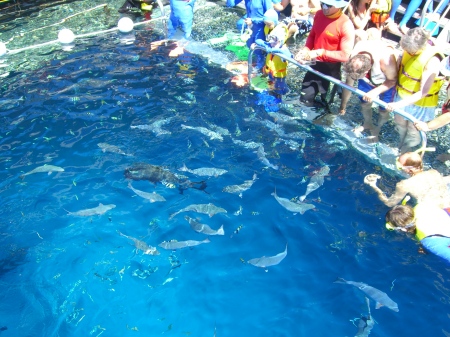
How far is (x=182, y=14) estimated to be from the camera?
9688mm

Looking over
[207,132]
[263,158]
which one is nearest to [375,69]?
[263,158]

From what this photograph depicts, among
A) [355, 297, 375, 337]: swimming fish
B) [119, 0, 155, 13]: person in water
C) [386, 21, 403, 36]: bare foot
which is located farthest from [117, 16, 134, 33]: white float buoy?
[355, 297, 375, 337]: swimming fish

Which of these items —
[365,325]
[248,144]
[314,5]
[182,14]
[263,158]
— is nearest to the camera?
[365,325]

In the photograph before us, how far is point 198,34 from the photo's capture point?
10891mm

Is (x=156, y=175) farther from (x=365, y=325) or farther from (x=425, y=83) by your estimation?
(x=425, y=83)

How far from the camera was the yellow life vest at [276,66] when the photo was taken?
720 cm

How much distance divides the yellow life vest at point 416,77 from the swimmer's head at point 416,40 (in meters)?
0.15

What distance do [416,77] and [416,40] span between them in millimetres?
520

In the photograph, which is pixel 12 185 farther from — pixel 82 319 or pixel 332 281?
pixel 332 281

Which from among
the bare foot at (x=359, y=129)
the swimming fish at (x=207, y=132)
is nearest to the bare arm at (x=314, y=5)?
the bare foot at (x=359, y=129)

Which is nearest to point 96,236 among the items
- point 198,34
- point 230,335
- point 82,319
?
point 82,319

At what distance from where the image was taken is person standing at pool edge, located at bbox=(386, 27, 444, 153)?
16.4 ft

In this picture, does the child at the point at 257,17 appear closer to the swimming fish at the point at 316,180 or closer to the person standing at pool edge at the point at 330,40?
the person standing at pool edge at the point at 330,40

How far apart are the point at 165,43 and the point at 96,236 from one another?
6500mm
